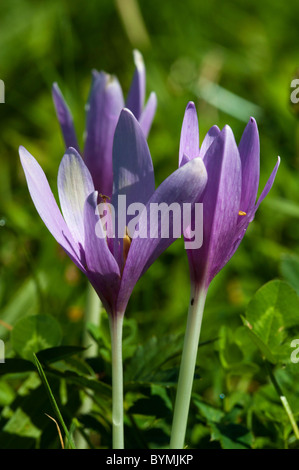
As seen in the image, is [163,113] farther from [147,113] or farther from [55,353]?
[55,353]

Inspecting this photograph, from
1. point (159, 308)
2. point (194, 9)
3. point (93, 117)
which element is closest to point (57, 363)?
point (93, 117)

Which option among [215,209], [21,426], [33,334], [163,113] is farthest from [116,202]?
[163,113]

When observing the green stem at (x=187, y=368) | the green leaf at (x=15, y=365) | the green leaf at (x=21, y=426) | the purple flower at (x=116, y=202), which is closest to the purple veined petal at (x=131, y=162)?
the purple flower at (x=116, y=202)

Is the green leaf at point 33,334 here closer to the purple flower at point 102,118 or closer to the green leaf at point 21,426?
the green leaf at point 21,426

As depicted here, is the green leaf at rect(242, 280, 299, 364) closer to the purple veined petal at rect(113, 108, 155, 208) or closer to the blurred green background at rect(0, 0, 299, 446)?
the blurred green background at rect(0, 0, 299, 446)

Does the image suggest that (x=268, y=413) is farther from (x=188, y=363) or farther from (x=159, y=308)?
(x=159, y=308)
